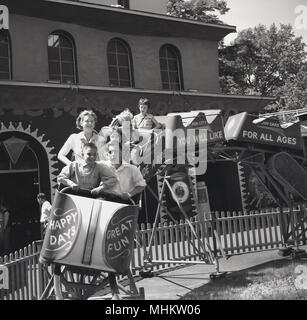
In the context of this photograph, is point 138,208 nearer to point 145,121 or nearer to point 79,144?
point 79,144

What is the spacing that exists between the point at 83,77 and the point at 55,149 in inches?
121

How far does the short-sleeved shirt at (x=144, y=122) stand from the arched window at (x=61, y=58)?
26.0 feet

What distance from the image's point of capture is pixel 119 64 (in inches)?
662

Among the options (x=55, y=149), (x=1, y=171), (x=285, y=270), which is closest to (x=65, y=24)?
(x=55, y=149)

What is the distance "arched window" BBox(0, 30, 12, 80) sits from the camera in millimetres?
14438

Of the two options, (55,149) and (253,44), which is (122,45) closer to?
(55,149)

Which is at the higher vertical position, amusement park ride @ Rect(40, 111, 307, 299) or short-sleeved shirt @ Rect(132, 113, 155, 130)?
short-sleeved shirt @ Rect(132, 113, 155, 130)

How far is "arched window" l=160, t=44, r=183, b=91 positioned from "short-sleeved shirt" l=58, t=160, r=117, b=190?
41.3ft

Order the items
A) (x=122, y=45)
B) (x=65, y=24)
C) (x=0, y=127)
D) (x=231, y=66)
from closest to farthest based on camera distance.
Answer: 1. (x=0, y=127)
2. (x=65, y=24)
3. (x=122, y=45)
4. (x=231, y=66)

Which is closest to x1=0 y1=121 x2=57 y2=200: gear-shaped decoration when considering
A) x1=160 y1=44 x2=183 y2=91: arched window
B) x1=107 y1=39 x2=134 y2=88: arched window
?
x1=107 y1=39 x2=134 y2=88: arched window

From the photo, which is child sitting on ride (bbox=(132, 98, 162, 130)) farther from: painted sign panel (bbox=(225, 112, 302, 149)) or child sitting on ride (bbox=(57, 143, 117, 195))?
child sitting on ride (bbox=(57, 143, 117, 195))

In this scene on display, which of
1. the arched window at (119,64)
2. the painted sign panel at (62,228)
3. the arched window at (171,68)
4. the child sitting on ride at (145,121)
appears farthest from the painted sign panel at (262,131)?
the arched window at (171,68)

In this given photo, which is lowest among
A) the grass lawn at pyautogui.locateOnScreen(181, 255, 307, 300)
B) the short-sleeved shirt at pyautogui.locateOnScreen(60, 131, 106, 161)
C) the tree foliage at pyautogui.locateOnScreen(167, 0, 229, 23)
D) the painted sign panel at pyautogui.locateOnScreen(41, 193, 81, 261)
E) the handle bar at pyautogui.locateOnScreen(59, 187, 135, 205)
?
the grass lawn at pyautogui.locateOnScreen(181, 255, 307, 300)

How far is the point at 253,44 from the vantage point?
93.4ft
